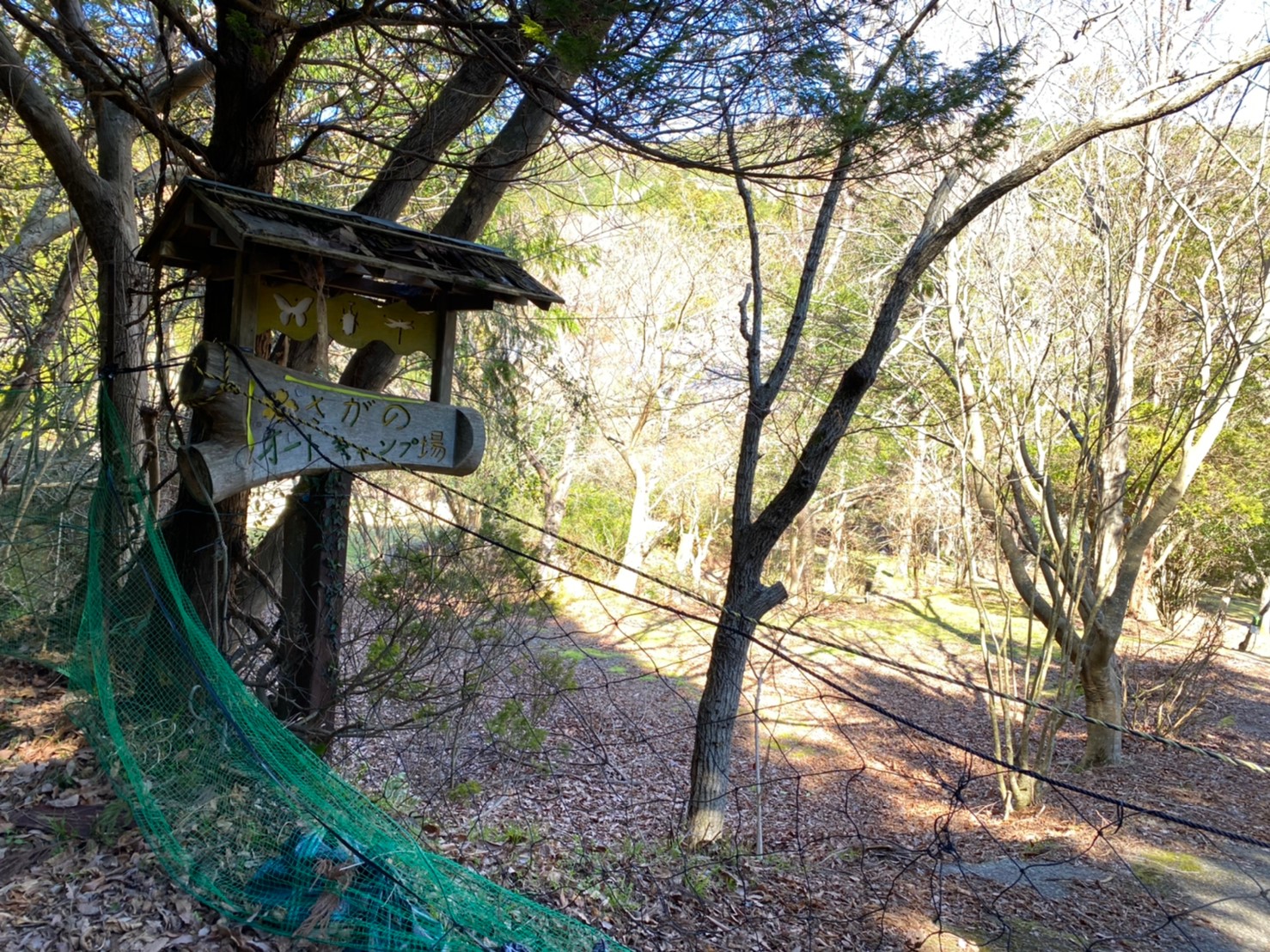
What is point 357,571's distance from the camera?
5789mm

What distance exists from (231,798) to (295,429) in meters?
1.21

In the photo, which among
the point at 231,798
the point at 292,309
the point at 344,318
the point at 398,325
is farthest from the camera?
the point at 398,325

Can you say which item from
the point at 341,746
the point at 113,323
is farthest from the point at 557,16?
the point at 341,746

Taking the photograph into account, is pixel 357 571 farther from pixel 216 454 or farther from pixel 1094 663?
pixel 1094 663

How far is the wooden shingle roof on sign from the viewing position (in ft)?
8.90

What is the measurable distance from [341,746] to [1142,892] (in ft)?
14.5

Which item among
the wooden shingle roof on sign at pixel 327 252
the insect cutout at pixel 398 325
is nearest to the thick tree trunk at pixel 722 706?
the wooden shingle roof on sign at pixel 327 252

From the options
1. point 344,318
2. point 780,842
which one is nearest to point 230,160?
point 344,318

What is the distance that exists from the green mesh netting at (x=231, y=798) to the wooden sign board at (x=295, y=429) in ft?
1.28

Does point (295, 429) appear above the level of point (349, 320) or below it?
below

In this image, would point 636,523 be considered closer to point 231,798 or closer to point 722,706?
point 722,706

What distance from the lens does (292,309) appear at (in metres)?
2.99

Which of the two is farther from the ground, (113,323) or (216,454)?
(113,323)

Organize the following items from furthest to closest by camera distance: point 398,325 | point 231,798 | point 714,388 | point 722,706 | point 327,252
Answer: point 714,388
point 722,706
point 398,325
point 231,798
point 327,252
